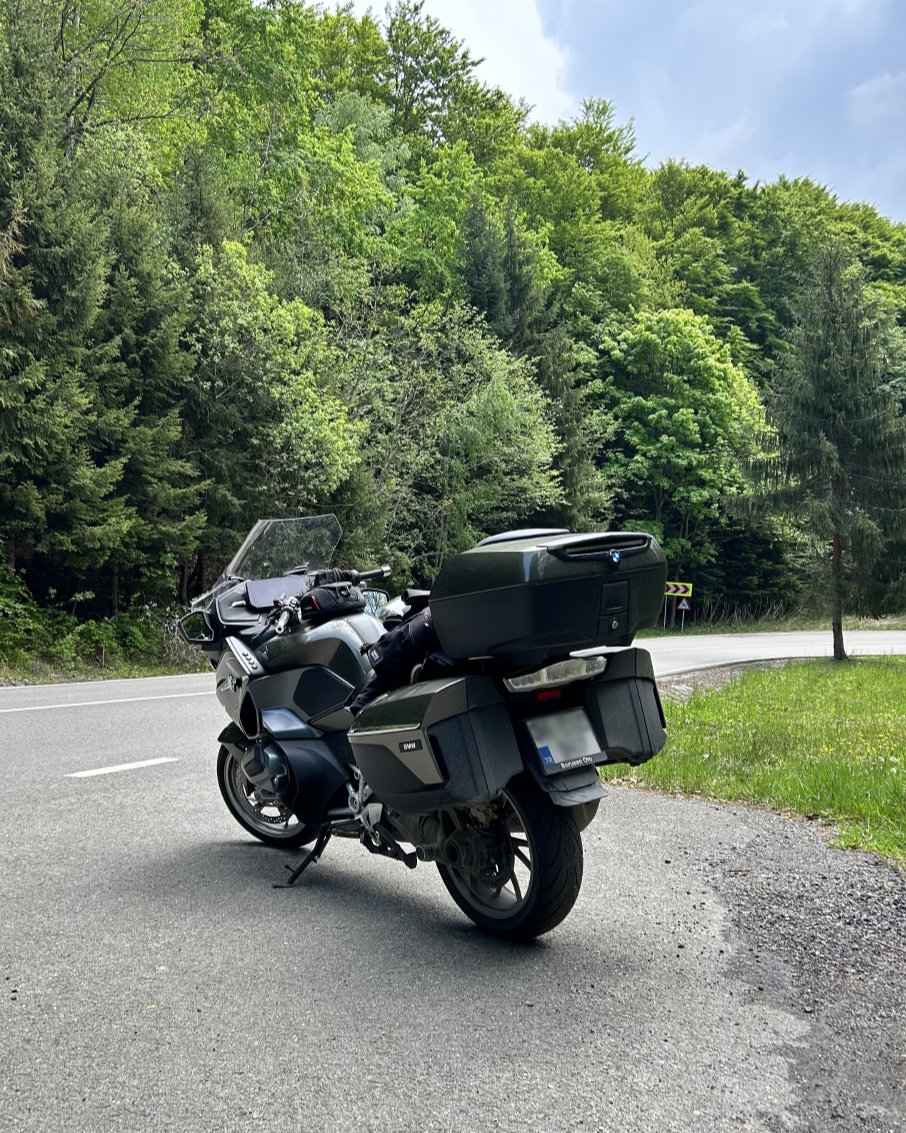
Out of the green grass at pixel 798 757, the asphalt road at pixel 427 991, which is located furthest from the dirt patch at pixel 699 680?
the asphalt road at pixel 427 991

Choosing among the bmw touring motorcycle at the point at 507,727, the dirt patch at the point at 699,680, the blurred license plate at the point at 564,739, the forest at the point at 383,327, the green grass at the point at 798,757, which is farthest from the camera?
the forest at the point at 383,327

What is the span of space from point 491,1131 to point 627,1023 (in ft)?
2.55

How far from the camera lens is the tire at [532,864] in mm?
3723

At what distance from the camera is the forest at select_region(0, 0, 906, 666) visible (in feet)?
61.4

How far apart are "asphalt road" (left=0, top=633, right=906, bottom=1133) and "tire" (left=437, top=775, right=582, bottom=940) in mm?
116

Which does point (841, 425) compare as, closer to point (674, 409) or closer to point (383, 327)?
point (383, 327)

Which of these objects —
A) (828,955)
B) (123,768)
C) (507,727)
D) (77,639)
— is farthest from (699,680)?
(507,727)

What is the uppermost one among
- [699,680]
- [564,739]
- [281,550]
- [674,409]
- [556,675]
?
[674,409]

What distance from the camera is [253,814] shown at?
5.44 metres

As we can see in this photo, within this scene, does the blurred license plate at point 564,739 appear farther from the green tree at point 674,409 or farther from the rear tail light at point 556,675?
the green tree at point 674,409

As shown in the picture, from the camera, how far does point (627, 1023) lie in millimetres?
3238

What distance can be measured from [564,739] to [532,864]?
0.46m

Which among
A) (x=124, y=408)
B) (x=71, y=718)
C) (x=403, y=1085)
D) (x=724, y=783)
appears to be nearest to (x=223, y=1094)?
A: (x=403, y=1085)

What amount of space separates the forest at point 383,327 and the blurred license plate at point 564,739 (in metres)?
15.2
